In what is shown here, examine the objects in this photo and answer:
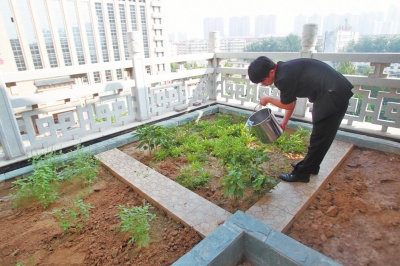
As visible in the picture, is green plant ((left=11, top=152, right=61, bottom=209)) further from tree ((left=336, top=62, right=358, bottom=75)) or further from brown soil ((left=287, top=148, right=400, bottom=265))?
tree ((left=336, top=62, right=358, bottom=75))

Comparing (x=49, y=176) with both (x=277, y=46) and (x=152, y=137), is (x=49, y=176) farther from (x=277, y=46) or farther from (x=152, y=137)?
(x=277, y=46)

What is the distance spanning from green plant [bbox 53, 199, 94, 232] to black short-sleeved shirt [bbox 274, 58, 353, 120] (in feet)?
7.41

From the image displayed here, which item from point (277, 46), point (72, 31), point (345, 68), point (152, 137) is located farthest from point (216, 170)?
point (72, 31)

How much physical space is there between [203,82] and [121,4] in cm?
3949

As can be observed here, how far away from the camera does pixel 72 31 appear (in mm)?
33969

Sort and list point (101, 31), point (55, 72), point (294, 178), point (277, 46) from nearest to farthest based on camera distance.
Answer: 1. point (294, 178)
2. point (55, 72)
3. point (277, 46)
4. point (101, 31)

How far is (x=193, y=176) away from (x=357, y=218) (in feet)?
5.85

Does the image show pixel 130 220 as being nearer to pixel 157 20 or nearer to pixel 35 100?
pixel 35 100

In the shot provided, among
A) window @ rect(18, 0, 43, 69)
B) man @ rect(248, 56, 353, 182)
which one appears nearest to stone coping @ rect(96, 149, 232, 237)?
man @ rect(248, 56, 353, 182)

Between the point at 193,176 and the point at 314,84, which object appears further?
the point at 193,176

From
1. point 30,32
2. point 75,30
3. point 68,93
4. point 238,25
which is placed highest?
point 238,25

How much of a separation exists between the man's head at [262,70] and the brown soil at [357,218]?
1.39 m

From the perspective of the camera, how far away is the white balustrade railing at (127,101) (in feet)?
11.1

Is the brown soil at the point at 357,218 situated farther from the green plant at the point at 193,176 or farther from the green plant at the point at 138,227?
the green plant at the point at 138,227
